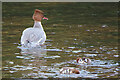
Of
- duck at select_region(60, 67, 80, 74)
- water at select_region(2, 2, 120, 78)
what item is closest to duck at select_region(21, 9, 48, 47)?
water at select_region(2, 2, 120, 78)

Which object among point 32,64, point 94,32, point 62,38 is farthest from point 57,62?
point 94,32

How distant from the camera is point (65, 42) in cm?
1158

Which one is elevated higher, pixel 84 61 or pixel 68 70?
pixel 84 61

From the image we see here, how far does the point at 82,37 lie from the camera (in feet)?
40.4

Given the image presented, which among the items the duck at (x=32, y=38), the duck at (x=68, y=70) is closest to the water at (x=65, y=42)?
the duck at (x=68, y=70)

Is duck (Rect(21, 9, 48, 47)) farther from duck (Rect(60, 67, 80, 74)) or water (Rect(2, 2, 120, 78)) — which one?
duck (Rect(60, 67, 80, 74))

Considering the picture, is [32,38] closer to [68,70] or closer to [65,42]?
[65,42]

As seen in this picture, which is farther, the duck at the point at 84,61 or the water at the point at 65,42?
the duck at the point at 84,61

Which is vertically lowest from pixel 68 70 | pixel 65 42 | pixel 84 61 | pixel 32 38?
pixel 68 70

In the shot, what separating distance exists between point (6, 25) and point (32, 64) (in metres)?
5.50

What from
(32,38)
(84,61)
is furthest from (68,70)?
(32,38)

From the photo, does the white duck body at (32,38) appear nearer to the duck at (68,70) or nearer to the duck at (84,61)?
the duck at (84,61)

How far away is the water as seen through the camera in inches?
345

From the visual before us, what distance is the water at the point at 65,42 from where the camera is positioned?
28.8 ft
